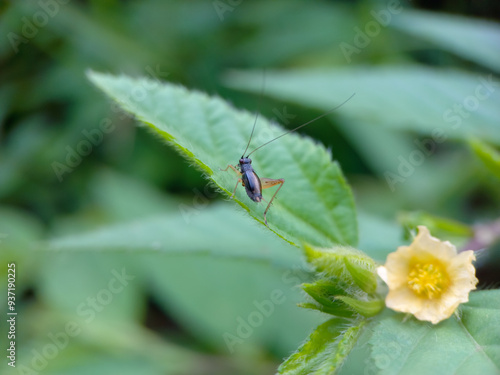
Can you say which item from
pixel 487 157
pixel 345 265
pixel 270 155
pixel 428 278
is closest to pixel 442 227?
pixel 487 157

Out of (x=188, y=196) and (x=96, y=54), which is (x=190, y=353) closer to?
(x=188, y=196)

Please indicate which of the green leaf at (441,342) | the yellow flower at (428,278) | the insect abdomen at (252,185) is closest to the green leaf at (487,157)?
the yellow flower at (428,278)

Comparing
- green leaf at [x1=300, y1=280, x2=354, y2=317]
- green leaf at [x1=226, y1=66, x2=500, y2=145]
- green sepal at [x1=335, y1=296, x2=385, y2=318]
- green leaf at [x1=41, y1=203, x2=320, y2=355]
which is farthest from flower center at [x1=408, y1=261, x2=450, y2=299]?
green leaf at [x1=41, y1=203, x2=320, y2=355]

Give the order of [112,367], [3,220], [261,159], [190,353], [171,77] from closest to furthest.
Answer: [261,159] < [112,367] < [190,353] < [3,220] < [171,77]

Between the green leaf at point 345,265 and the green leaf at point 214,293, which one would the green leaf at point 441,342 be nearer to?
the green leaf at point 345,265

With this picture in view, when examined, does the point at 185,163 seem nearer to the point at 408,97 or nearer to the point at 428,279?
the point at 408,97

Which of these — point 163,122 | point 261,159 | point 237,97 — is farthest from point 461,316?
point 237,97
